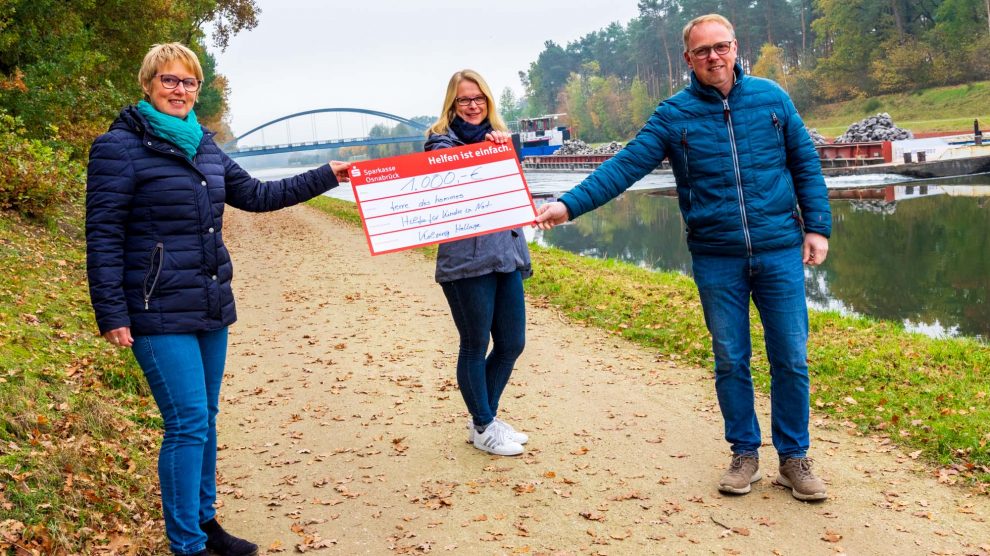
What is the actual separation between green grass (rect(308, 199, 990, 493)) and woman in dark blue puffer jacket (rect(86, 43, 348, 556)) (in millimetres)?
3743

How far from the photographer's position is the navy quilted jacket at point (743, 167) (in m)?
3.96

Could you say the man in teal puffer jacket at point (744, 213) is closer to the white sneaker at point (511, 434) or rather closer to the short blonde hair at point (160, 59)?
the white sneaker at point (511, 434)

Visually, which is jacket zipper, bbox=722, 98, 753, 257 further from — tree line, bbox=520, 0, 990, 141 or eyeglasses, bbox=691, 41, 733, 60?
tree line, bbox=520, 0, 990, 141

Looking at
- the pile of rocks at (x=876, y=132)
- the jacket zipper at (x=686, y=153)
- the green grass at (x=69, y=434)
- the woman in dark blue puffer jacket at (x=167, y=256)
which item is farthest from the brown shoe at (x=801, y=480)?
the pile of rocks at (x=876, y=132)

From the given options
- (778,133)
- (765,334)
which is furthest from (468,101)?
(765,334)

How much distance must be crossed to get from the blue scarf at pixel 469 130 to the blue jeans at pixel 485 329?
0.73 meters

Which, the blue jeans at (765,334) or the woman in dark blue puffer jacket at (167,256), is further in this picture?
the blue jeans at (765,334)

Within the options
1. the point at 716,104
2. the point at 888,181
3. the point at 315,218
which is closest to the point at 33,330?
the point at 716,104

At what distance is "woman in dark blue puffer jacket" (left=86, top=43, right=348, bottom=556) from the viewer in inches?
126

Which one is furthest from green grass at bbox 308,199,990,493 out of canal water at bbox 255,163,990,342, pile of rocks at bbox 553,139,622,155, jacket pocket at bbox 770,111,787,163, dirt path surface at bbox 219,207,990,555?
pile of rocks at bbox 553,139,622,155

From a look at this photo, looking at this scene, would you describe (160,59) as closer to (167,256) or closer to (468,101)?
(167,256)

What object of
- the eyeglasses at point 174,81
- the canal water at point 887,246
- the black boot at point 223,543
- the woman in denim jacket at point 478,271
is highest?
the eyeglasses at point 174,81

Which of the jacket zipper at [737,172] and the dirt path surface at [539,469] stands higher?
the jacket zipper at [737,172]

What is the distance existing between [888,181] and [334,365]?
91.9ft
